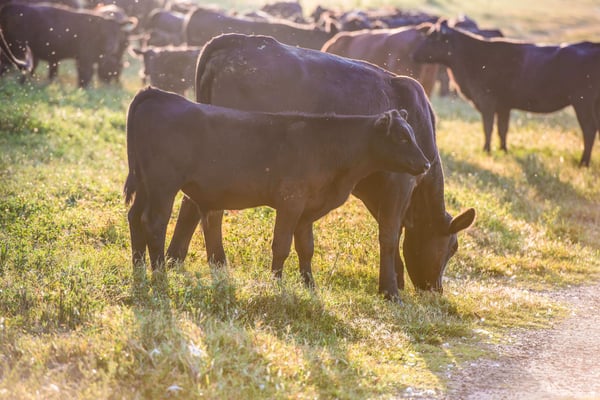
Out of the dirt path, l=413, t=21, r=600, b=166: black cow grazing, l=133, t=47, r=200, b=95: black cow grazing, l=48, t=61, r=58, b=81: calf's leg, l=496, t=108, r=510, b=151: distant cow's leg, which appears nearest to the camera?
the dirt path

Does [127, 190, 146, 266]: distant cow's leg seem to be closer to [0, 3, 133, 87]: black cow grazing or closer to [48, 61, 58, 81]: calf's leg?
[0, 3, 133, 87]: black cow grazing

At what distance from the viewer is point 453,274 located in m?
8.98

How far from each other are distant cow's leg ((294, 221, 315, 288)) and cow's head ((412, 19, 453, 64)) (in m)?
9.39

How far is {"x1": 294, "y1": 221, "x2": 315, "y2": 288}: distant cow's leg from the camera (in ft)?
24.2

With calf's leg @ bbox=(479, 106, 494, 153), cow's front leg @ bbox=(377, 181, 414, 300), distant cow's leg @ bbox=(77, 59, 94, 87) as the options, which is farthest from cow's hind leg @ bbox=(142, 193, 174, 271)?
distant cow's leg @ bbox=(77, 59, 94, 87)

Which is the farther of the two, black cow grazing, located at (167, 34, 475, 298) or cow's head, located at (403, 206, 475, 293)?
cow's head, located at (403, 206, 475, 293)

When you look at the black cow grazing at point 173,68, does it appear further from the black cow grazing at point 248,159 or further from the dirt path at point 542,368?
the dirt path at point 542,368

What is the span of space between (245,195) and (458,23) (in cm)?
2141

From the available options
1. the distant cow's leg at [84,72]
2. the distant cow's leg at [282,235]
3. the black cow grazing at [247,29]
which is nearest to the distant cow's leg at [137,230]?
the distant cow's leg at [282,235]

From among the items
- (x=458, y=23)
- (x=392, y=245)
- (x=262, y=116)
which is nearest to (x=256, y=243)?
(x=392, y=245)

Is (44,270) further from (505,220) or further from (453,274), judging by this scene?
(505,220)

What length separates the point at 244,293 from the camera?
6.48 m

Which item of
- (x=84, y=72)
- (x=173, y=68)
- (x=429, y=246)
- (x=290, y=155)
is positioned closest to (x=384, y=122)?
(x=290, y=155)

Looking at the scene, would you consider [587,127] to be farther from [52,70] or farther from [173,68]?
[52,70]
